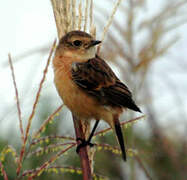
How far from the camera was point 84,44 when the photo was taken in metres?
2.93

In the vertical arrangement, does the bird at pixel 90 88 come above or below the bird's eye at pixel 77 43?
below

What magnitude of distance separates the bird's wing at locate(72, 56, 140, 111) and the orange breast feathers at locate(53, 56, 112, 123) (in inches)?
1.6

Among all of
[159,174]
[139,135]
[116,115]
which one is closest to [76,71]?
[116,115]

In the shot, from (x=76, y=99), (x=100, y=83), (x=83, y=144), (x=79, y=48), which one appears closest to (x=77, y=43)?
(x=79, y=48)

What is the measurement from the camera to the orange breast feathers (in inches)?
102

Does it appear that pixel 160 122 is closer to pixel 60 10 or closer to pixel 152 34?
pixel 152 34

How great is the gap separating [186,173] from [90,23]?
3.51 metres

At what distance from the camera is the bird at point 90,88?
2.58 meters

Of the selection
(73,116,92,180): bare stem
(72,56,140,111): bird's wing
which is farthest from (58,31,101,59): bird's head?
(73,116,92,180): bare stem

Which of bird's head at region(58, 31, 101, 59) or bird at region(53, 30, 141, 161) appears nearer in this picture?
bird at region(53, 30, 141, 161)

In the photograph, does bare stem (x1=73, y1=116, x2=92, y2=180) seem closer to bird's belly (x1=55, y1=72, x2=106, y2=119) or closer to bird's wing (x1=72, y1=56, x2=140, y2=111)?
bird's belly (x1=55, y1=72, x2=106, y2=119)

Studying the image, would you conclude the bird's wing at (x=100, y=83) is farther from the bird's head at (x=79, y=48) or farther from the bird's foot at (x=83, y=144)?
the bird's foot at (x=83, y=144)

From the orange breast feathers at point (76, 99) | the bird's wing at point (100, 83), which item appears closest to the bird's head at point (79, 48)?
the bird's wing at point (100, 83)

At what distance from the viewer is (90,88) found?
2691 mm
